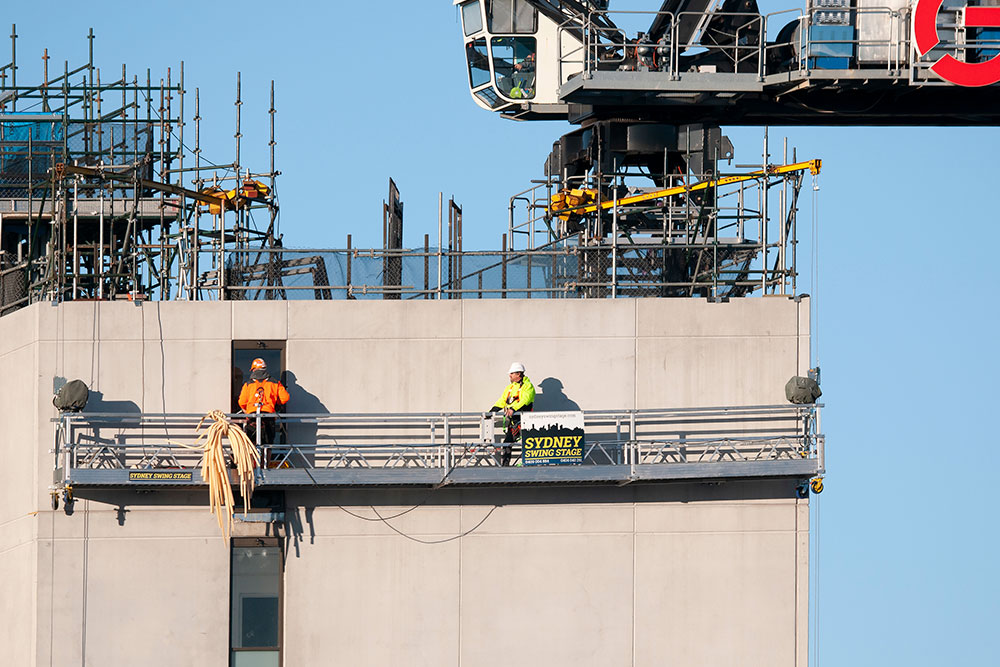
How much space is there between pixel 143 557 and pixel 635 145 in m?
11.8

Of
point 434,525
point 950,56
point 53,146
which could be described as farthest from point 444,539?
point 53,146

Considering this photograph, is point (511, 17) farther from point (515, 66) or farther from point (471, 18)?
point (471, 18)

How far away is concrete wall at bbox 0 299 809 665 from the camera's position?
30.4 metres

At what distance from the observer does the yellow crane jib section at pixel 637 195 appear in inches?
1304

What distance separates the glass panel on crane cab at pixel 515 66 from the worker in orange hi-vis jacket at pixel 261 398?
10.6 meters

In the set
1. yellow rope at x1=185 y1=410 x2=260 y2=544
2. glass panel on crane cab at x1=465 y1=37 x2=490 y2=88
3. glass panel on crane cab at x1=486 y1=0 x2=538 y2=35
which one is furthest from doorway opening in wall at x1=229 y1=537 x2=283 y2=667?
glass panel on crane cab at x1=486 y1=0 x2=538 y2=35

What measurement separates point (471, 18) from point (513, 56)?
1.27 m

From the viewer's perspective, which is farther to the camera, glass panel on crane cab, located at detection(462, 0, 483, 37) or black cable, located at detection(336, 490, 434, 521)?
glass panel on crane cab, located at detection(462, 0, 483, 37)

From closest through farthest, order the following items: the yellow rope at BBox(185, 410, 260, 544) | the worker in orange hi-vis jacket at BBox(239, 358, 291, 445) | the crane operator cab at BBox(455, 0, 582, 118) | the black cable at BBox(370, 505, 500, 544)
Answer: the yellow rope at BBox(185, 410, 260, 544) → the worker in orange hi-vis jacket at BBox(239, 358, 291, 445) → the black cable at BBox(370, 505, 500, 544) → the crane operator cab at BBox(455, 0, 582, 118)

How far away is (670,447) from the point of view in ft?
101

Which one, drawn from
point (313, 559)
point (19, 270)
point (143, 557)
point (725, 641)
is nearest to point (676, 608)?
point (725, 641)

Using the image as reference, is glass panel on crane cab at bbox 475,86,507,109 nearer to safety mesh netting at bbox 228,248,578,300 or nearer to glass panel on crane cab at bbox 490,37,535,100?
glass panel on crane cab at bbox 490,37,535,100

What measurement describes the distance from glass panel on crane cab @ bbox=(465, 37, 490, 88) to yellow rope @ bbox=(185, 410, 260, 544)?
1198cm

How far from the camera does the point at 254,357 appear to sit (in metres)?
31.3
